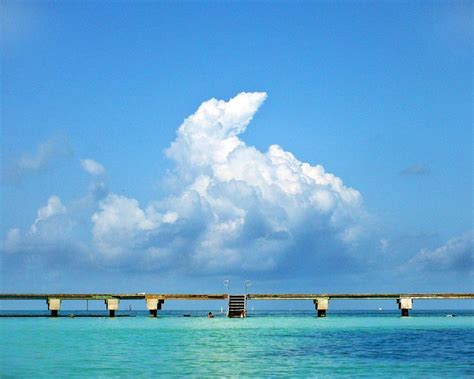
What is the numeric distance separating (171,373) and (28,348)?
18.1 m

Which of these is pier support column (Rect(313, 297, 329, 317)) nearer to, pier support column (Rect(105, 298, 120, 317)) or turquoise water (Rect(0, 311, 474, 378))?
pier support column (Rect(105, 298, 120, 317))

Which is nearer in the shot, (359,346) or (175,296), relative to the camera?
(359,346)

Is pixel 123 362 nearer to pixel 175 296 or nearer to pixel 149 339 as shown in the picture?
pixel 149 339

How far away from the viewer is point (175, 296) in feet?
331

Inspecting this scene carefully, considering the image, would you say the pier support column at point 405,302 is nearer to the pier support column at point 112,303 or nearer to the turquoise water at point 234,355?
the pier support column at point 112,303

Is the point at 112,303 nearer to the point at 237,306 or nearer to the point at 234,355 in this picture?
the point at 237,306

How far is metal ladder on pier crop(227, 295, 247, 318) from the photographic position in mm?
101250

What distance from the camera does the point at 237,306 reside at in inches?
4028

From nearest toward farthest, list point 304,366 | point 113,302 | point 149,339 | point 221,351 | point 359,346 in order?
point 304,366 < point 221,351 < point 359,346 < point 149,339 < point 113,302

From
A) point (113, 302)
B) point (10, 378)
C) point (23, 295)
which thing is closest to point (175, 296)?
point (113, 302)

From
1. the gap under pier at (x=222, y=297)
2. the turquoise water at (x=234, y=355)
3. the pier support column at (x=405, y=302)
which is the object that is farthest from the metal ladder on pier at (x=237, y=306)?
the turquoise water at (x=234, y=355)

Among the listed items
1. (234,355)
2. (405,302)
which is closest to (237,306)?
(405,302)

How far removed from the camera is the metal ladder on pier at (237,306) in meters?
101

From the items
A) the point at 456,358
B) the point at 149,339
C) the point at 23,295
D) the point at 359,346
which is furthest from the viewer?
the point at 23,295
